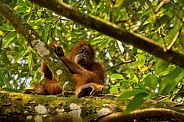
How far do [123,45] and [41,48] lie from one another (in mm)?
2790

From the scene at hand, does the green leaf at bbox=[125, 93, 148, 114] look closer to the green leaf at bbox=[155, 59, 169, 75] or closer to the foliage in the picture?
the foliage

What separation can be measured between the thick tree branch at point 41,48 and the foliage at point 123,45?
9.0 inches

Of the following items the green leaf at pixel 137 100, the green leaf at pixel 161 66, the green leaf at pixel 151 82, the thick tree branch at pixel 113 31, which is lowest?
the green leaf at pixel 137 100

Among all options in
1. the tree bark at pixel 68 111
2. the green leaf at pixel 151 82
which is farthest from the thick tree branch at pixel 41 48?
the green leaf at pixel 151 82

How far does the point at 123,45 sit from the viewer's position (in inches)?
248

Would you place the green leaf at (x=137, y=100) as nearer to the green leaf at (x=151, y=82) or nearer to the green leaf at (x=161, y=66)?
the green leaf at (x=151, y=82)

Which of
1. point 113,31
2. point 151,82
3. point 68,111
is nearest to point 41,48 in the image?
point 68,111

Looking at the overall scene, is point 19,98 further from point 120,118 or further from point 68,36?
point 68,36

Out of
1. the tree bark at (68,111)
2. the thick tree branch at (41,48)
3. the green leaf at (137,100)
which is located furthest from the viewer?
the thick tree branch at (41,48)

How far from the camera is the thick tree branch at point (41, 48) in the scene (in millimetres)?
3590


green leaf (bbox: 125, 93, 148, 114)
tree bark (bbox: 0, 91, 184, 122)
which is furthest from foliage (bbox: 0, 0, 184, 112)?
tree bark (bbox: 0, 91, 184, 122)

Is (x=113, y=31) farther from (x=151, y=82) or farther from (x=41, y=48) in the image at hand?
(x=41, y=48)

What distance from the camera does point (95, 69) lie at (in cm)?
567

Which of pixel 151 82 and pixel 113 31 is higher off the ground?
pixel 113 31
